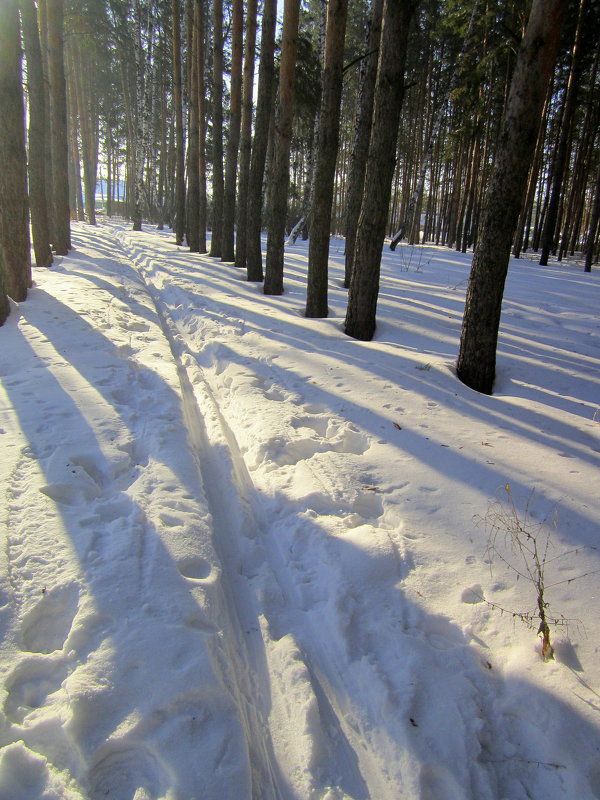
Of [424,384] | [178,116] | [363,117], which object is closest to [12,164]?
[363,117]

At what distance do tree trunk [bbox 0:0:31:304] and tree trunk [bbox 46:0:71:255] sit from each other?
6.13 metres

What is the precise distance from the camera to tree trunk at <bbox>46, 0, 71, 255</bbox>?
1187 centimetres

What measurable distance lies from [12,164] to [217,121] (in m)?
9.59

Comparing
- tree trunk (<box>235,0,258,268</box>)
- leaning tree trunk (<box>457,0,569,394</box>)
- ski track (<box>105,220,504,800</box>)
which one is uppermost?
tree trunk (<box>235,0,258,268</box>)

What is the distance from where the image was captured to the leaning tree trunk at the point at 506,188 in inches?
163

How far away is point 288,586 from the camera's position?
8.25 feet

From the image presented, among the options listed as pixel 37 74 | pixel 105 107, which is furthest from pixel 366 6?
pixel 105 107

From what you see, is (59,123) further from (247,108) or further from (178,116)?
(178,116)

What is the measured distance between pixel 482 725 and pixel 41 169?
1168 centimetres

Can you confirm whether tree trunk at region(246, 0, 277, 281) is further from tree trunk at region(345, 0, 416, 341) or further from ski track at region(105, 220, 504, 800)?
ski track at region(105, 220, 504, 800)

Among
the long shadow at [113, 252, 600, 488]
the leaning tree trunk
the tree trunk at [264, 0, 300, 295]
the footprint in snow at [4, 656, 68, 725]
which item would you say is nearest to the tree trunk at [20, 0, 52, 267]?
the long shadow at [113, 252, 600, 488]

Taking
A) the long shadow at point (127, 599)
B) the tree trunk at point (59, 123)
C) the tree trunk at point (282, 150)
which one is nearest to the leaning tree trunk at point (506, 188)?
the long shadow at point (127, 599)

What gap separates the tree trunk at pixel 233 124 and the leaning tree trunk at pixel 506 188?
10.7 metres

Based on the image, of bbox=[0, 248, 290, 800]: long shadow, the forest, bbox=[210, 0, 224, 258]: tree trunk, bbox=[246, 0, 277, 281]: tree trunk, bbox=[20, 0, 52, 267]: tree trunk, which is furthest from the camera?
bbox=[210, 0, 224, 258]: tree trunk
